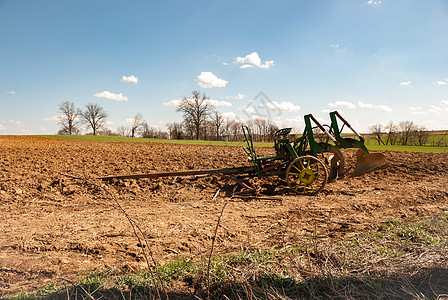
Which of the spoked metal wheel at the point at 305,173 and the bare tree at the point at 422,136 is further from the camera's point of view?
the bare tree at the point at 422,136

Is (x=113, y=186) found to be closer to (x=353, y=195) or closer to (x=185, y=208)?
(x=185, y=208)

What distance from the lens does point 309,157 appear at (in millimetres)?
6664

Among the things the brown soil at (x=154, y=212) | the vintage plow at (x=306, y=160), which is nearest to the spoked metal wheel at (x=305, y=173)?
the vintage plow at (x=306, y=160)

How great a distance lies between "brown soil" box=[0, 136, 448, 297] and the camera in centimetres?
365

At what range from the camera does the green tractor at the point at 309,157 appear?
6859 millimetres

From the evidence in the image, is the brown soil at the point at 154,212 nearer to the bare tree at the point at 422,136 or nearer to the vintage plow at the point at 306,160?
the vintage plow at the point at 306,160

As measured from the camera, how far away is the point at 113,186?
778 centimetres

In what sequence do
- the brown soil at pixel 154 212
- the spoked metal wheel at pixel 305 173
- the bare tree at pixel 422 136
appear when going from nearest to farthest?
the brown soil at pixel 154 212 → the spoked metal wheel at pixel 305 173 → the bare tree at pixel 422 136

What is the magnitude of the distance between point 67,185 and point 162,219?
4.37 meters

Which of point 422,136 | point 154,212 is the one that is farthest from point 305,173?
point 422,136

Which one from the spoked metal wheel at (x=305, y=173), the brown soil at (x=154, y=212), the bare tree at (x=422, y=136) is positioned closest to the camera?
the brown soil at (x=154, y=212)

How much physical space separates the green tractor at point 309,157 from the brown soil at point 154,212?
0.54m

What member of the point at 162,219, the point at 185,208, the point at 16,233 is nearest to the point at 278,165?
the point at 185,208

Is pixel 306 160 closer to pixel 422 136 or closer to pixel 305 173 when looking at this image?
pixel 305 173
